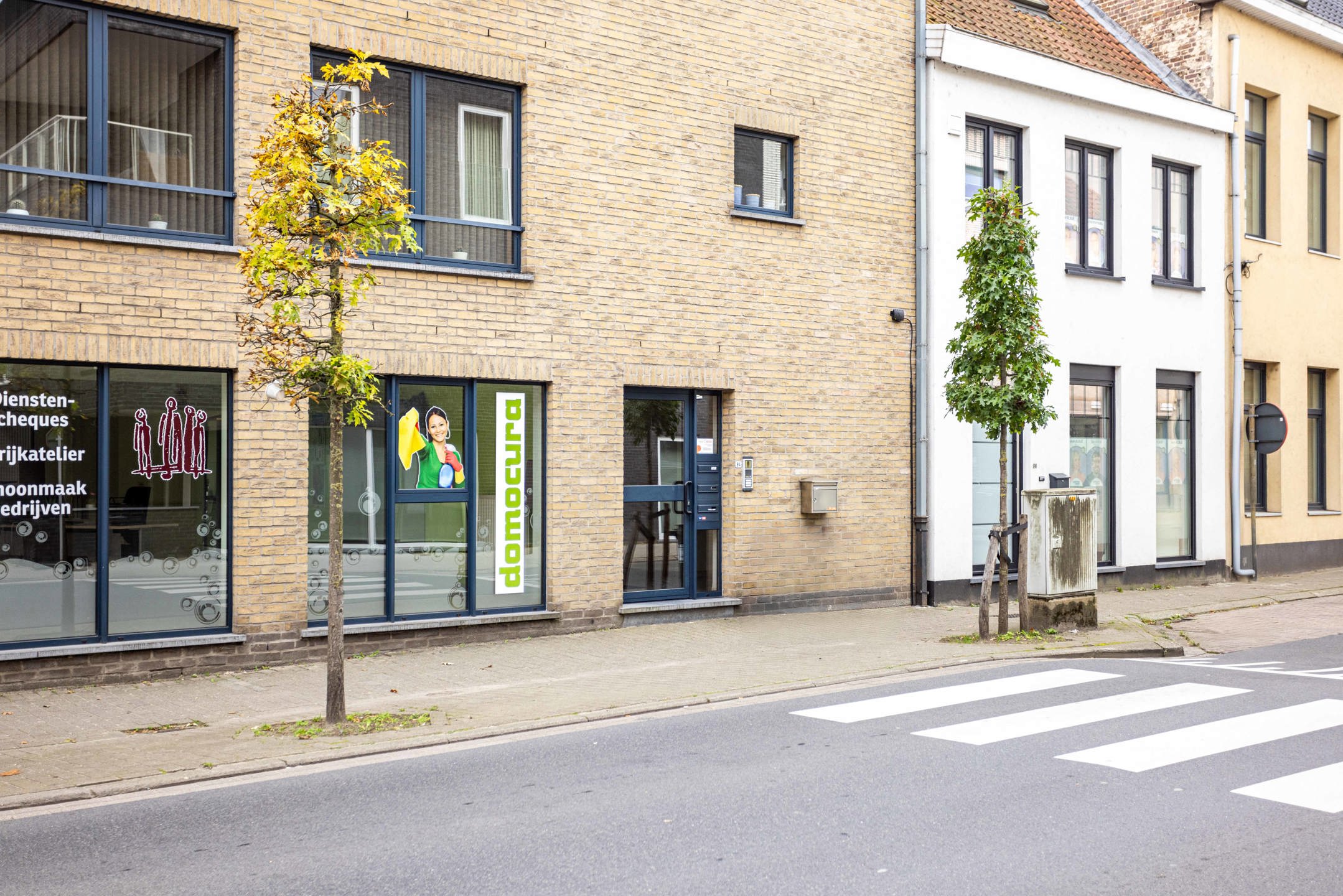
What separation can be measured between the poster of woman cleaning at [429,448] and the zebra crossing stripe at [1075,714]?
18.6 ft

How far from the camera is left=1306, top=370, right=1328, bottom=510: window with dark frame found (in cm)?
2211

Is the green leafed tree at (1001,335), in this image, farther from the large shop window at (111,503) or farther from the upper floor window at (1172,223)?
the upper floor window at (1172,223)

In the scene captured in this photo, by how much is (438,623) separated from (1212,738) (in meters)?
6.84

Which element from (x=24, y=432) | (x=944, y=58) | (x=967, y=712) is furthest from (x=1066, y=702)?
(x=944, y=58)

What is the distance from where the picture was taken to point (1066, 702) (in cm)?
957

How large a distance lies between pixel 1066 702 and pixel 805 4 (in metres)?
9.05

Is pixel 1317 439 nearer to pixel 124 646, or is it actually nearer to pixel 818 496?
pixel 818 496

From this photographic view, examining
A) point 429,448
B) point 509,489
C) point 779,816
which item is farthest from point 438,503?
point 779,816

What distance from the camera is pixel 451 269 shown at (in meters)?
12.3

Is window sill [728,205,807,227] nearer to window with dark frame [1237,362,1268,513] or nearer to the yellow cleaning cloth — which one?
the yellow cleaning cloth

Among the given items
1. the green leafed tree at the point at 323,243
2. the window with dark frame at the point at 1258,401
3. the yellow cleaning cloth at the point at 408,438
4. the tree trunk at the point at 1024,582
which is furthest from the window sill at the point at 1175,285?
the green leafed tree at the point at 323,243

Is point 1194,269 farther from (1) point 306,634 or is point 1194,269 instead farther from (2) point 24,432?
(2) point 24,432

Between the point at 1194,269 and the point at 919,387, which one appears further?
the point at 1194,269

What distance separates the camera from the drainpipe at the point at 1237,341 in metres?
20.1
